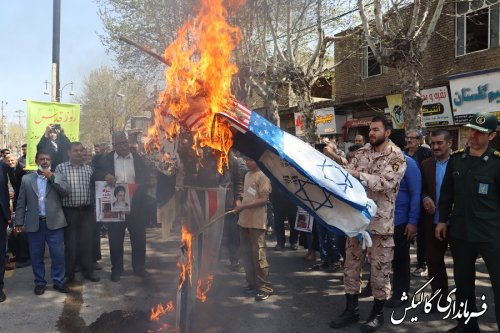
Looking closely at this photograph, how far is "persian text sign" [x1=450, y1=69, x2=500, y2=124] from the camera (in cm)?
1252

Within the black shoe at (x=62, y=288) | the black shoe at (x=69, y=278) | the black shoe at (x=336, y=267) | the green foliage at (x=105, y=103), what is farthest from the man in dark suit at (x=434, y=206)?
the green foliage at (x=105, y=103)

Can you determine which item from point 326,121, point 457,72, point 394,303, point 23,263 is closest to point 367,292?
point 394,303

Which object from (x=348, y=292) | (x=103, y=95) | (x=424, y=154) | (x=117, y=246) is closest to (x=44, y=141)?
(x=117, y=246)

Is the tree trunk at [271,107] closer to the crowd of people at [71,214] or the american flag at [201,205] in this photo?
the crowd of people at [71,214]

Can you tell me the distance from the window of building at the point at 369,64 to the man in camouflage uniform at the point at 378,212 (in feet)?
47.3

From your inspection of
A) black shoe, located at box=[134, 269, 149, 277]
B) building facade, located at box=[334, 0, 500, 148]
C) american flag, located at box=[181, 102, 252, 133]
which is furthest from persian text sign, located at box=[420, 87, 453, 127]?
american flag, located at box=[181, 102, 252, 133]

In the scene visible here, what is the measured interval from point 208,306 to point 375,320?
194cm

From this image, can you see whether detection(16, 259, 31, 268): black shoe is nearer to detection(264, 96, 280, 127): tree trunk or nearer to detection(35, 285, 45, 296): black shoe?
detection(35, 285, 45, 296): black shoe

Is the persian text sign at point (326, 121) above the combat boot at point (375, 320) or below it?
above

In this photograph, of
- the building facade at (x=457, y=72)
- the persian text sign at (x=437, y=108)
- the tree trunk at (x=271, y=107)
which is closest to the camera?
the building facade at (x=457, y=72)

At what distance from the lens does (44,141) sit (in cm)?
784

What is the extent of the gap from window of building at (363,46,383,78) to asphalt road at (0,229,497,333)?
12.5 metres

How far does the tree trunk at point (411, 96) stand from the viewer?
10.2 m

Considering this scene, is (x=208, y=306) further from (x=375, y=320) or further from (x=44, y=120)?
(x=44, y=120)
